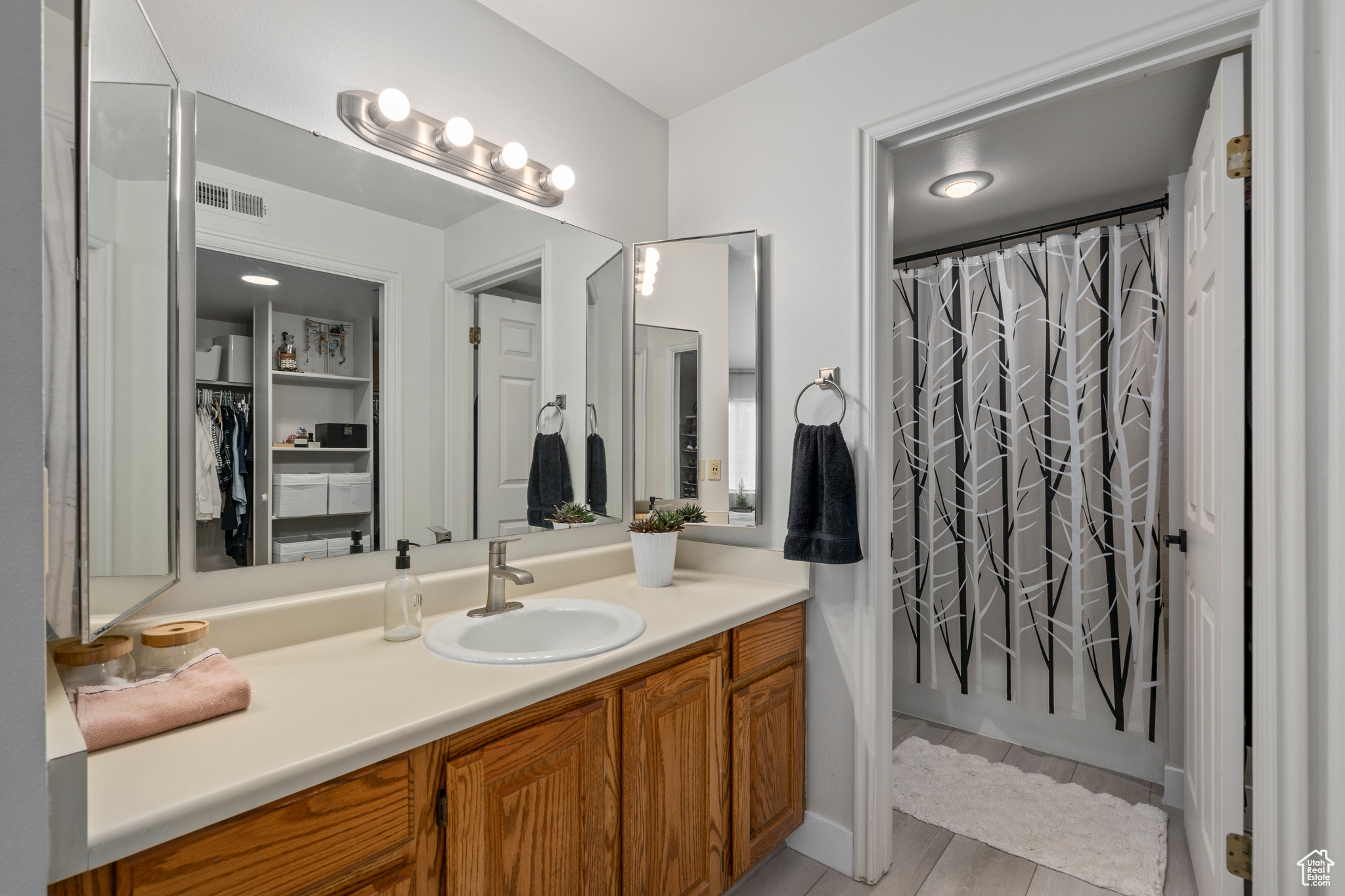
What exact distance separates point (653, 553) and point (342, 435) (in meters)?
0.86

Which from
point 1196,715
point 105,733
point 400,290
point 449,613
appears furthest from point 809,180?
point 105,733

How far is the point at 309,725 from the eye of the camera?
91 cm

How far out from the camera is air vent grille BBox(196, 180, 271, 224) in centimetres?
123

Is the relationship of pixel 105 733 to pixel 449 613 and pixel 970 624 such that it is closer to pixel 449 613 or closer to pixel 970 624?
pixel 449 613

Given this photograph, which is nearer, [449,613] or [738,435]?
[449,613]

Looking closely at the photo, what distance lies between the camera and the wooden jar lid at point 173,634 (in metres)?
1.01

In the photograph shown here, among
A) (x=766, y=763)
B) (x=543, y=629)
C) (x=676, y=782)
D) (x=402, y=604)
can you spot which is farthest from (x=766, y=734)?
(x=402, y=604)

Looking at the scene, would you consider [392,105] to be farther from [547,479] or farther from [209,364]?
[547,479]

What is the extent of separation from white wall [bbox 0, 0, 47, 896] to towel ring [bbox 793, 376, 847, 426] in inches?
62.3

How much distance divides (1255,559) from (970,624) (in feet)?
4.83

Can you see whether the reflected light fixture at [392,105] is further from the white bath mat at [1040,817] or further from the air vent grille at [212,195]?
the white bath mat at [1040,817]

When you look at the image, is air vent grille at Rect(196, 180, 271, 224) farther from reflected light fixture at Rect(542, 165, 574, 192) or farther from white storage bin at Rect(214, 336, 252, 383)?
reflected light fixture at Rect(542, 165, 574, 192)

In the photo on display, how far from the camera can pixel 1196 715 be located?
1696 millimetres

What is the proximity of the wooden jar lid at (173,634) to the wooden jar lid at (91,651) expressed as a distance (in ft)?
0.11
